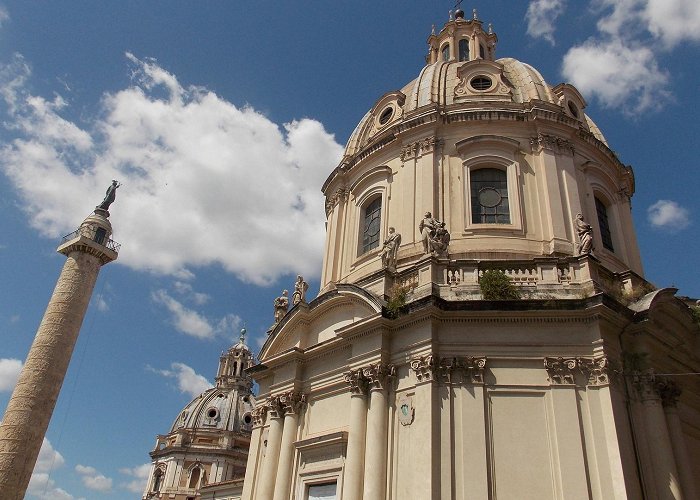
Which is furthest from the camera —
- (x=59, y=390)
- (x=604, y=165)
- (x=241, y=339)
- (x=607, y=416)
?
(x=241, y=339)

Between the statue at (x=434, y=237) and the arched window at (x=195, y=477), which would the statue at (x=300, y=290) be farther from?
the arched window at (x=195, y=477)

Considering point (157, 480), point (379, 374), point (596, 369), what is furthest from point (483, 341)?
point (157, 480)

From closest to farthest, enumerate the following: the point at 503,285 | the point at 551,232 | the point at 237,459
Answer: the point at 503,285
the point at 551,232
the point at 237,459

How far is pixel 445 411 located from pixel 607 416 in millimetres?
3515

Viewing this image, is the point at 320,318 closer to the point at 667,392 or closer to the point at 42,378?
the point at 667,392

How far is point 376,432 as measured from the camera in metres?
14.1

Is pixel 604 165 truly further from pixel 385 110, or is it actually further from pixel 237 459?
pixel 237 459

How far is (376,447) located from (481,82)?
1458 cm

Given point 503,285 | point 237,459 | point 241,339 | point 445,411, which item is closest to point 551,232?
point 503,285

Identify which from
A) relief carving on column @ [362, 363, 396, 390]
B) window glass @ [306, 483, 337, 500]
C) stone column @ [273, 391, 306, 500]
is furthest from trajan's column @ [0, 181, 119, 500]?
relief carving on column @ [362, 363, 396, 390]

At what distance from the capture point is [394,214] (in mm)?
19328

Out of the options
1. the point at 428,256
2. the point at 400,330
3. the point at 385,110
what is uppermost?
the point at 385,110

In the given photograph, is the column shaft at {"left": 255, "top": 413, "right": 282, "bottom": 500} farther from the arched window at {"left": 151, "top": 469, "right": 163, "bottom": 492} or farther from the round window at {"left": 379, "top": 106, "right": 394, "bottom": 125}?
the arched window at {"left": 151, "top": 469, "right": 163, "bottom": 492}

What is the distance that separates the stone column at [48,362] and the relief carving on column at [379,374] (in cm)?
2233
